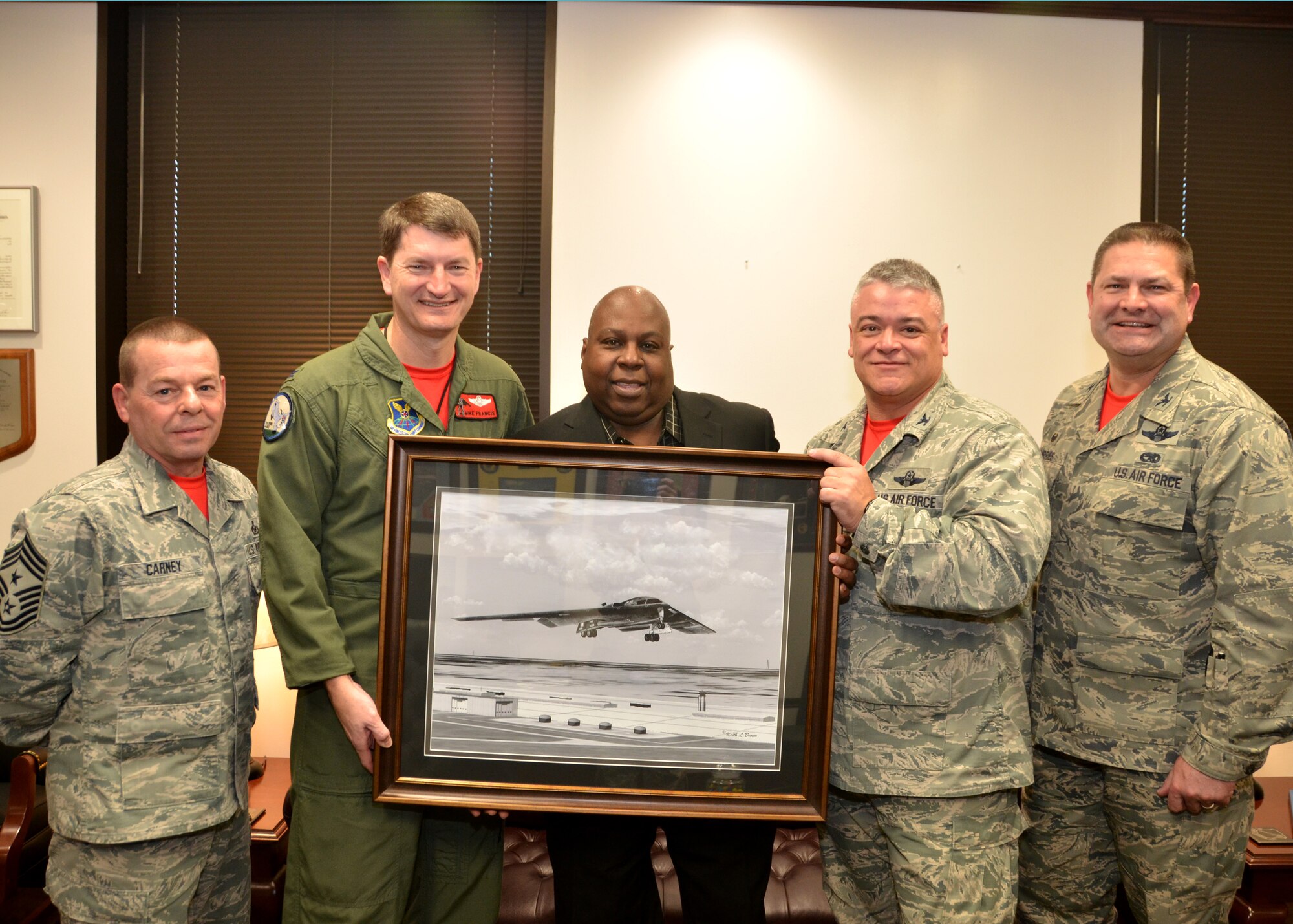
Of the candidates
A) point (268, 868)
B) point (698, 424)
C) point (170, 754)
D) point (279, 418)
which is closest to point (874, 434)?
point (698, 424)

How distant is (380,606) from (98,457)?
2393 mm

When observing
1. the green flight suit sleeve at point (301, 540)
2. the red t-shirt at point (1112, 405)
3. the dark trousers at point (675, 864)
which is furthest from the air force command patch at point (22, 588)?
the red t-shirt at point (1112, 405)

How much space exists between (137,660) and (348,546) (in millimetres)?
519

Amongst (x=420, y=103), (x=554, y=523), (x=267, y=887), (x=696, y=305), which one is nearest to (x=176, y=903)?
(x=267, y=887)

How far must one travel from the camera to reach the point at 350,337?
11.1 ft

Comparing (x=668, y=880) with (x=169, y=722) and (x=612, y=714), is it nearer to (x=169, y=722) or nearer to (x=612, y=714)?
(x=612, y=714)

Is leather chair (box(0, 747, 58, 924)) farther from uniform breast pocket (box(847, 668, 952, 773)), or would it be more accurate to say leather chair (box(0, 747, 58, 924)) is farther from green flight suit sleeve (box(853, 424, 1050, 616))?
green flight suit sleeve (box(853, 424, 1050, 616))

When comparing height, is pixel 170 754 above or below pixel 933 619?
below

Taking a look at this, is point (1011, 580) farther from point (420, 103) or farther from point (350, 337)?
point (420, 103)

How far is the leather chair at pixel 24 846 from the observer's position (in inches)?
87.2

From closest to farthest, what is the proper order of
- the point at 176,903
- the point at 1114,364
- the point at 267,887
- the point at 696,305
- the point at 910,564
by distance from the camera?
1. the point at 910,564
2. the point at 176,903
3. the point at 1114,364
4. the point at 267,887
5. the point at 696,305

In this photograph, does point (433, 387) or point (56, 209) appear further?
point (56, 209)

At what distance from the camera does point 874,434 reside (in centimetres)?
194

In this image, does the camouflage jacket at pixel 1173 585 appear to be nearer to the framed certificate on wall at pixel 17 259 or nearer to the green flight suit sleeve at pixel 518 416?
the green flight suit sleeve at pixel 518 416
